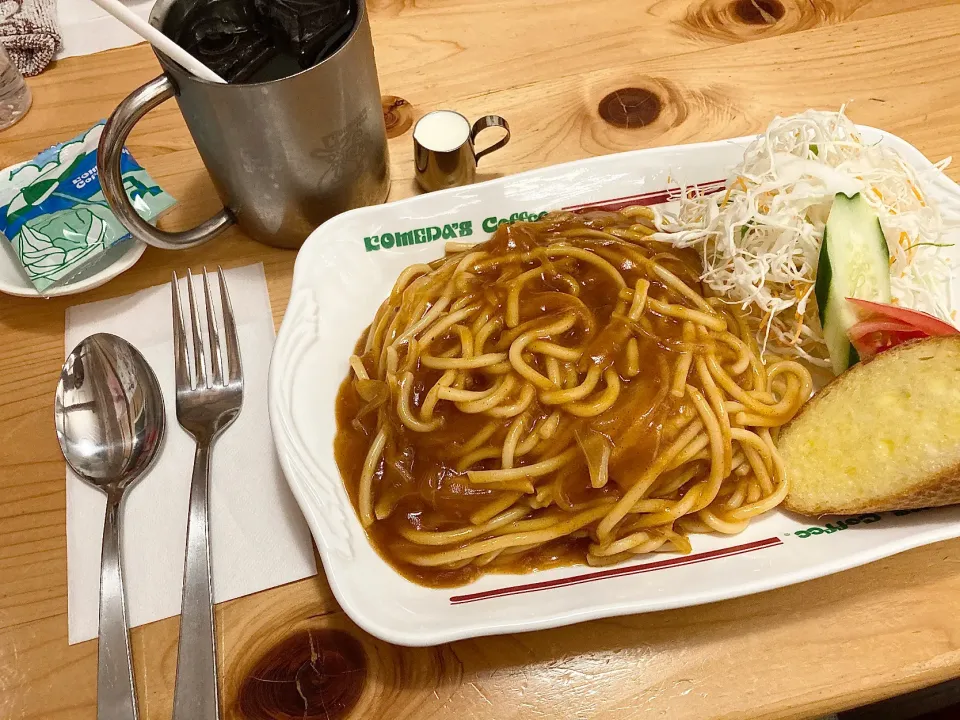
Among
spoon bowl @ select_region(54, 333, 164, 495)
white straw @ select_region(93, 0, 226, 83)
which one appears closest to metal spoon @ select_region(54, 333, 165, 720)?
spoon bowl @ select_region(54, 333, 164, 495)

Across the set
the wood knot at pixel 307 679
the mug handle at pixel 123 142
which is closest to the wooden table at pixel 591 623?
the wood knot at pixel 307 679

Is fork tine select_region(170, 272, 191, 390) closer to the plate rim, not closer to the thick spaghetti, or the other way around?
the plate rim

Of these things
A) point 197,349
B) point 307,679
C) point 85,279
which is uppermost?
point 85,279

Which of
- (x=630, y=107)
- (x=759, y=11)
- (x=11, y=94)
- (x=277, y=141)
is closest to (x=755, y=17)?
(x=759, y=11)

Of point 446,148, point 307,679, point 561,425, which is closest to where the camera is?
point 307,679

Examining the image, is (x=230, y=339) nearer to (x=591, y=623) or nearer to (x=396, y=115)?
(x=396, y=115)

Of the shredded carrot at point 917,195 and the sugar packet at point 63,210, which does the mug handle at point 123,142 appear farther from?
the shredded carrot at point 917,195

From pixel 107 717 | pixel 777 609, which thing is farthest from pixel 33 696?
pixel 777 609
